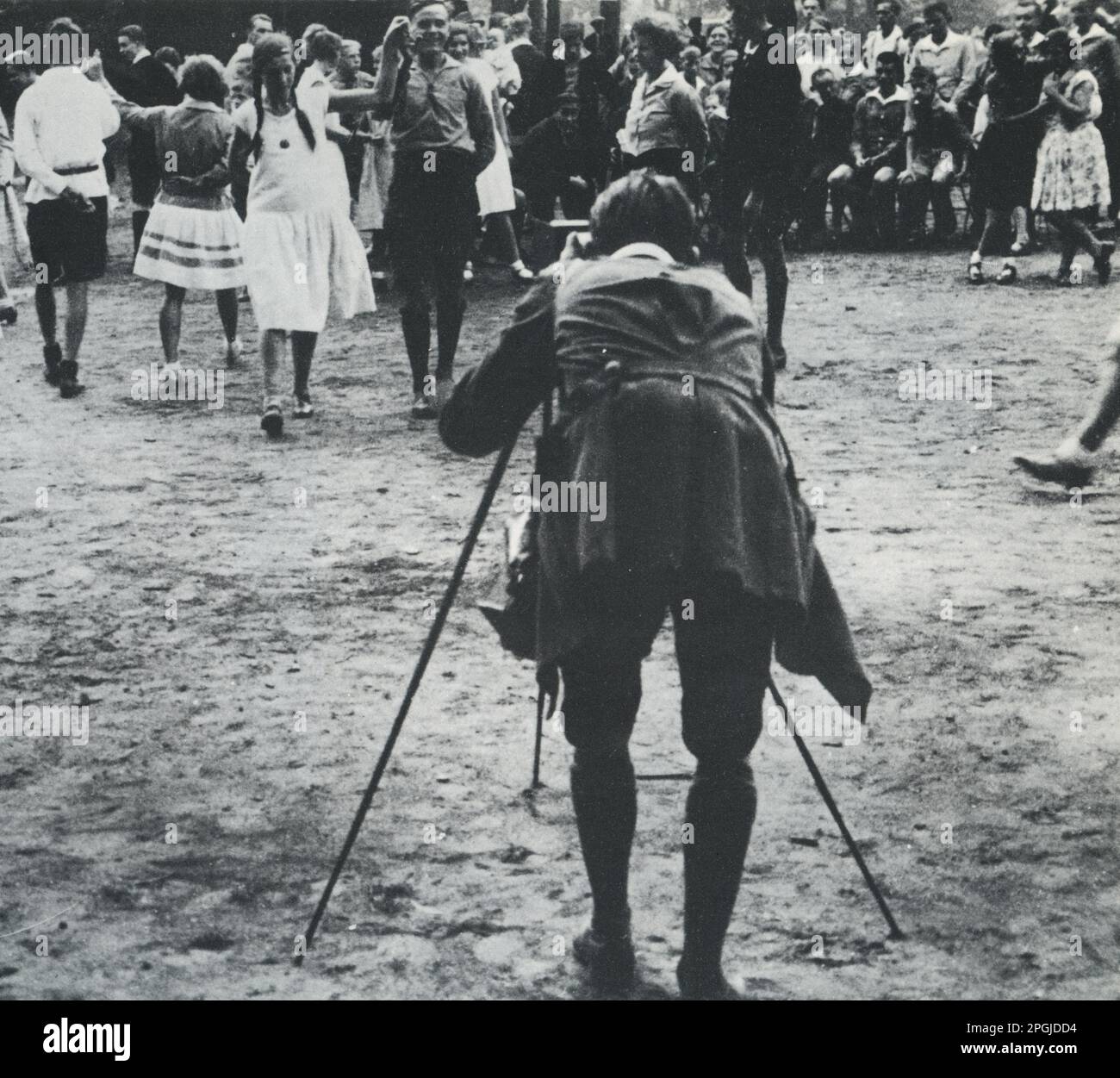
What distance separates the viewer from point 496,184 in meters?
14.0

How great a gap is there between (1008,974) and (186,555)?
456 centimetres

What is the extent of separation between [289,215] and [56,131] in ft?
7.36

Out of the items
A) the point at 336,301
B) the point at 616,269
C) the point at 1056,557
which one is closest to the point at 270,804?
the point at 616,269

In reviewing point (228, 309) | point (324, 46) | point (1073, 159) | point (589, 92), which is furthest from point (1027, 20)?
point (228, 309)

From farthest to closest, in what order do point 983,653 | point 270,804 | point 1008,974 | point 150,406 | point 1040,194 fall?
point 1040,194 < point 150,406 < point 983,653 < point 270,804 < point 1008,974

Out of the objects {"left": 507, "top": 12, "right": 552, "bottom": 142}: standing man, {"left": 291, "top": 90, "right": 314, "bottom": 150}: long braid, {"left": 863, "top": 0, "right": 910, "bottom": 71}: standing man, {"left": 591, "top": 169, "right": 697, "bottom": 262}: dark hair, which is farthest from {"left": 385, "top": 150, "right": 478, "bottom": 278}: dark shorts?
{"left": 863, "top": 0, "right": 910, "bottom": 71}: standing man

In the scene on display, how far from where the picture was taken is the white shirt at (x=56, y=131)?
34.0 feet

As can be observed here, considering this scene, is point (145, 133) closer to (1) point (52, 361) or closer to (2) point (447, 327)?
(1) point (52, 361)

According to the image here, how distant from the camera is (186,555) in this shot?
7.58 metres

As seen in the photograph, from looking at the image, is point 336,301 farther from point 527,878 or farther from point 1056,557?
point 527,878

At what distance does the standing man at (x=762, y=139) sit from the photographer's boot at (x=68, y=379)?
425 cm

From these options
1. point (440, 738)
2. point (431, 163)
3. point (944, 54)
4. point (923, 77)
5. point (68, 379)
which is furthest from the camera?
point (944, 54)

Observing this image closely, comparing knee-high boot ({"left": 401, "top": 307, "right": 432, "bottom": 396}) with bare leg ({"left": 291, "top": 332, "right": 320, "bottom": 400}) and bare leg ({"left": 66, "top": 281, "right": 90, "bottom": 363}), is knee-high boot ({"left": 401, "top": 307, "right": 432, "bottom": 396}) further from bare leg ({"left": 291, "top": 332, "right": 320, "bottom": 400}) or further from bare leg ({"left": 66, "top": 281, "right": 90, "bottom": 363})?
bare leg ({"left": 66, "top": 281, "right": 90, "bottom": 363})

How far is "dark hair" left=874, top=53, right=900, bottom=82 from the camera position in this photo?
16.2m
